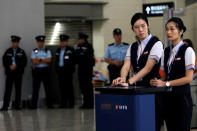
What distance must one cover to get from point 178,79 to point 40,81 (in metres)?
8.68

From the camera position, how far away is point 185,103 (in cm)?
387

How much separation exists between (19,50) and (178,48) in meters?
8.45

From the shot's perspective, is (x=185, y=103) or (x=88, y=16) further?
(x=88, y=16)

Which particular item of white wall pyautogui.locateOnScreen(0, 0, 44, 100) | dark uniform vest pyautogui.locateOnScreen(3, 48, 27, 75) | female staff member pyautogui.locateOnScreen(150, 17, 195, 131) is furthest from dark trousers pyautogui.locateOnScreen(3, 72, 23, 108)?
female staff member pyautogui.locateOnScreen(150, 17, 195, 131)

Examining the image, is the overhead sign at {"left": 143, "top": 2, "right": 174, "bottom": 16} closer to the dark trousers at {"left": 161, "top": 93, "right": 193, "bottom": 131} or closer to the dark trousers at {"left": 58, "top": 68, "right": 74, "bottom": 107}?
the dark trousers at {"left": 161, "top": 93, "right": 193, "bottom": 131}

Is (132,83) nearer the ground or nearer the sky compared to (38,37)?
nearer the ground

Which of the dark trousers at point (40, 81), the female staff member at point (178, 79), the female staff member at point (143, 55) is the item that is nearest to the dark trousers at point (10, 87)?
the dark trousers at point (40, 81)

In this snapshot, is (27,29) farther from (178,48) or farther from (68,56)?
(178,48)

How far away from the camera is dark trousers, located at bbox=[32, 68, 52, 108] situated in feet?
39.5

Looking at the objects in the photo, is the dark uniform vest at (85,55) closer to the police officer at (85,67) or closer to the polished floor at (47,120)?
the police officer at (85,67)

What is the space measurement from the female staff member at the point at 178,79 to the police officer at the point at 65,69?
26.6ft

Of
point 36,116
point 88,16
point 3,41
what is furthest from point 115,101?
point 88,16

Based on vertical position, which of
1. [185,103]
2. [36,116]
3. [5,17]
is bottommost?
[36,116]

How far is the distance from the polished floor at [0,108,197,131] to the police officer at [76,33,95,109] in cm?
44
